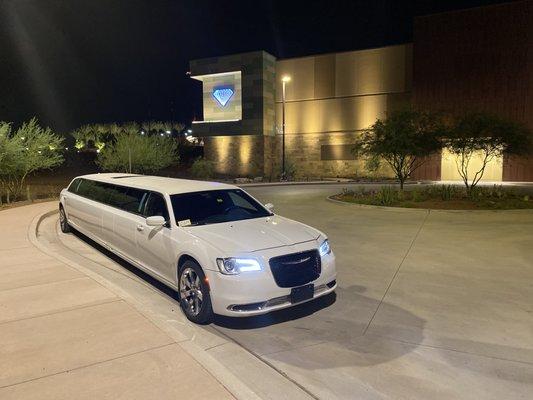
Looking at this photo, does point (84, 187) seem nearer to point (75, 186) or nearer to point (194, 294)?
point (75, 186)

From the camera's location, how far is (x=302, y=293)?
16.6 feet

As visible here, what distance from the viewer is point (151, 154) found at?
113ft

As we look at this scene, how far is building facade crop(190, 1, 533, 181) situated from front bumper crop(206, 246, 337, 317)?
2642 centimetres

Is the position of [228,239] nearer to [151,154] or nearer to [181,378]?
[181,378]

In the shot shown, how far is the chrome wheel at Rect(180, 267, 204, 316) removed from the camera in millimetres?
5137

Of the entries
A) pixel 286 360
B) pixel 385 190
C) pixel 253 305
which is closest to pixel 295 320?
pixel 253 305

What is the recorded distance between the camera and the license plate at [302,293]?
5004 mm

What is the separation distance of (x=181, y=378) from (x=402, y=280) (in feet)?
14.5

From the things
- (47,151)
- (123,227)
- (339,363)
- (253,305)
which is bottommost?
(339,363)

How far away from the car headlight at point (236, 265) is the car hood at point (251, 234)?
10cm

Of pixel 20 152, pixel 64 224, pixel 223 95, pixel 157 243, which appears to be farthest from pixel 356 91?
pixel 157 243

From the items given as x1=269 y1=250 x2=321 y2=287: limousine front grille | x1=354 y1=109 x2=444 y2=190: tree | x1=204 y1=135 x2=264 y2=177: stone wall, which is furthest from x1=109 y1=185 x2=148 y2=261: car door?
x1=204 y1=135 x2=264 y2=177: stone wall

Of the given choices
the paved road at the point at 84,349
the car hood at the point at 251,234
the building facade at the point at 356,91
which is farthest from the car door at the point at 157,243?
the building facade at the point at 356,91

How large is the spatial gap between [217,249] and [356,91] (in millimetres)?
31590
